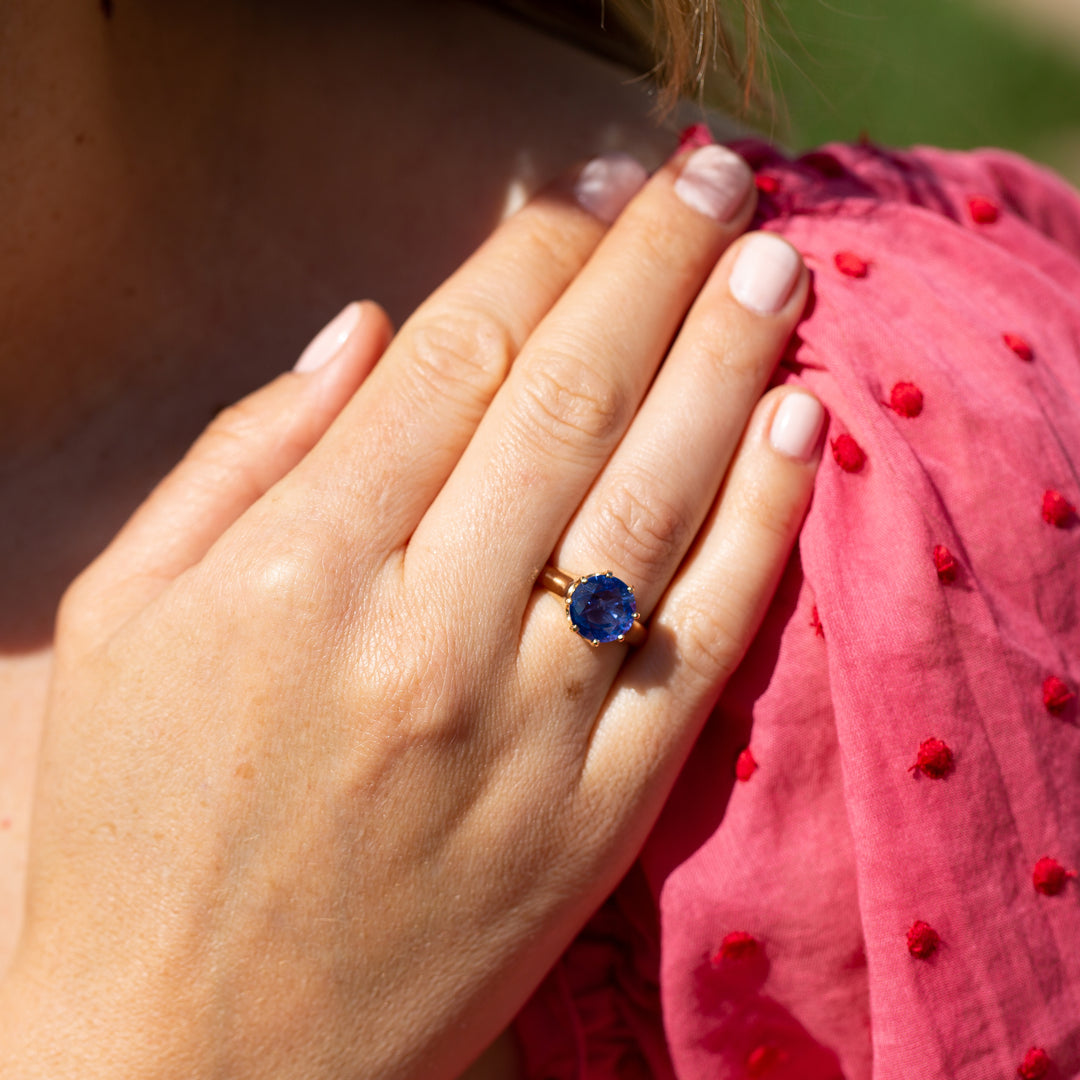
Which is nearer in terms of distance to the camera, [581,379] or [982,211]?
[581,379]

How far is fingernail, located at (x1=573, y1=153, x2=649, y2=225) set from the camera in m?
1.01

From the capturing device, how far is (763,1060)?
0.89 metres

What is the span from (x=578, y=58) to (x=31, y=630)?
97 cm

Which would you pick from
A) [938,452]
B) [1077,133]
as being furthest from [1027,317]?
[1077,133]

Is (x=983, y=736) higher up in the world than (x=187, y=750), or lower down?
higher up

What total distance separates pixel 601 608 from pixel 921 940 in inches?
14.7

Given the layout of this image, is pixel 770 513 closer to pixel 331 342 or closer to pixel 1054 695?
pixel 1054 695

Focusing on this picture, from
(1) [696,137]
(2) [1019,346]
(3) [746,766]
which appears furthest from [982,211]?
(3) [746,766]

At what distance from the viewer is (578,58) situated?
1225 mm

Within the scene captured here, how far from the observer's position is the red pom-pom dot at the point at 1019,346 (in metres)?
0.92

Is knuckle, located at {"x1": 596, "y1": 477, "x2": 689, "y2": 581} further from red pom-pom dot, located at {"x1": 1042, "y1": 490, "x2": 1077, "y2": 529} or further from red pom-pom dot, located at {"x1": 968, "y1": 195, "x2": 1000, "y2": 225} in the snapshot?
red pom-pom dot, located at {"x1": 968, "y1": 195, "x2": 1000, "y2": 225}

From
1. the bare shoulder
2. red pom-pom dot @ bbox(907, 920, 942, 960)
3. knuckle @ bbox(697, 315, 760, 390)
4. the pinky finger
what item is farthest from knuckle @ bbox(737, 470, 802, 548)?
→ the bare shoulder

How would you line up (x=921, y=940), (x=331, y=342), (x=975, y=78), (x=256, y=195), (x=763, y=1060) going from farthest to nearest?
(x=975, y=78), (x=256, y=195), (x=331, y=342), (x=763, y=1060), (x=921, y=940)

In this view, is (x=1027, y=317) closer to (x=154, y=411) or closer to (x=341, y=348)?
(x=341, y=348)
